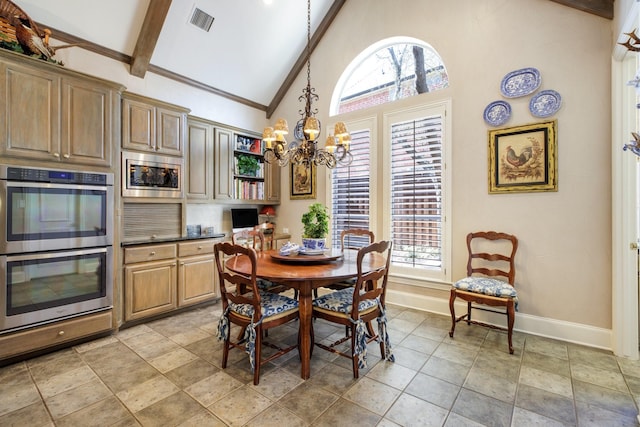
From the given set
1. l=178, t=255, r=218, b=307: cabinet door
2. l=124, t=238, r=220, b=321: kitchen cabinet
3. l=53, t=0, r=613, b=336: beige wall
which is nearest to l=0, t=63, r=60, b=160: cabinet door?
l=53, t=0, r=613, b=336: beige wall

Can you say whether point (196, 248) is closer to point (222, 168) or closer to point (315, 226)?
point (222, 168)

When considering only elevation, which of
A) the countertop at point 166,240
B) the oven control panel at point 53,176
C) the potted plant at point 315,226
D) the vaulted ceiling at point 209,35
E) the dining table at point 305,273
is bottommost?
the dining table at point 305,273

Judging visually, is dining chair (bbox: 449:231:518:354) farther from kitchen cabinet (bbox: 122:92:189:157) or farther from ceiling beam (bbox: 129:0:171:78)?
ceiling beam (bbox: 129:0:171:78)

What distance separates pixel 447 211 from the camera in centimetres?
342

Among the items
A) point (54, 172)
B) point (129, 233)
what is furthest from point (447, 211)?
point (54, 172)

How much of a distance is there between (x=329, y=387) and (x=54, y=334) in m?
2.49

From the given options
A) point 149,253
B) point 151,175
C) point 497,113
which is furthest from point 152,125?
point 497,113

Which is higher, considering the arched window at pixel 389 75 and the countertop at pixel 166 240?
the arched window at pixel 389 75

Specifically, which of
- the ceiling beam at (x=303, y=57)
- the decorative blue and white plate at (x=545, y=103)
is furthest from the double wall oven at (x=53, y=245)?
the decorative blue and white plate at (x=545, y=103)

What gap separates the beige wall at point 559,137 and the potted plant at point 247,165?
2717 mm

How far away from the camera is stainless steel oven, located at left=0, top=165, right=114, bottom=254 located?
237 cm

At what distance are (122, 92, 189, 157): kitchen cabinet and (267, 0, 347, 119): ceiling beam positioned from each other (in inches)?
71.2

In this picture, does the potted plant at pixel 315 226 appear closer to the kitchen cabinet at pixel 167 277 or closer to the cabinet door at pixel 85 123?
the kitchen cabinet at pixel 167 277

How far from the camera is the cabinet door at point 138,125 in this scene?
3170 mm
